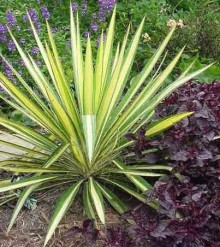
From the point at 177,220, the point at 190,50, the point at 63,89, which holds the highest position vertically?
the point at 190,50

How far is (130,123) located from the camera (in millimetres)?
3232

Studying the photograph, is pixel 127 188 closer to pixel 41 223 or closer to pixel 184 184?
pixel 184 184

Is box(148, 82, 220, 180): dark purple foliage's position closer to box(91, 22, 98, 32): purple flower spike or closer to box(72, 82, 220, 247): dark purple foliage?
box(72, 82, 220, 247): dark purple foliage

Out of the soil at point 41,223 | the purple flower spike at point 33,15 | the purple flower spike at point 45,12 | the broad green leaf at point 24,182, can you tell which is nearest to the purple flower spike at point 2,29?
the purple flower spike at point 33,15

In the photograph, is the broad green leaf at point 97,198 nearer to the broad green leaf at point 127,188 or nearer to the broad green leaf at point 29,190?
the broad green leaf at point 127,188

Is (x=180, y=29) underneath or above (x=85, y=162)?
above

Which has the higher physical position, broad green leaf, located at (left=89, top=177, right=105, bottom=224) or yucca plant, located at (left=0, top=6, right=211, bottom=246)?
yucca plant, located at (left=0, top=6, right=211, bottom=246)

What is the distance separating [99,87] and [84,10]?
2.09m

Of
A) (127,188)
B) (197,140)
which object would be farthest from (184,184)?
(127,188)

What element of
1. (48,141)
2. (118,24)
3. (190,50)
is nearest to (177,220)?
(48,141)

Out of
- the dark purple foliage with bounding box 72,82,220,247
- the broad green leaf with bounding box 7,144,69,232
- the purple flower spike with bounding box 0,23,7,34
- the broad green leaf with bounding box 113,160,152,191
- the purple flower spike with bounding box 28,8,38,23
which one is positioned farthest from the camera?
the purple flower spike with bounding box 28,8,38,23

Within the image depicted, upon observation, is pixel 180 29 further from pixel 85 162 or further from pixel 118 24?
pixel 85 162

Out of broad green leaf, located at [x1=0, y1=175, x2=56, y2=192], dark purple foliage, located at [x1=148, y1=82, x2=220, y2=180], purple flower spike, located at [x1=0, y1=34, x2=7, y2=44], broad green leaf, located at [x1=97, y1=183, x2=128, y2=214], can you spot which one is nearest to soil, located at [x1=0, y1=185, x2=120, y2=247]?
broad green leaf, located at [x1=97, y1=183, x2=128, y2=214]

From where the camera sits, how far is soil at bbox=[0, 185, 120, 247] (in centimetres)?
299
